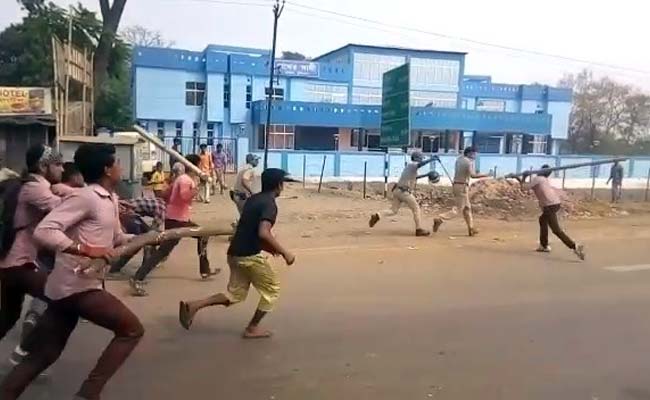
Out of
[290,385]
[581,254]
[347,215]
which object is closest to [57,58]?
[347,215]

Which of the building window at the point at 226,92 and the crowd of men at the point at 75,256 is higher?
the building window at the point at 226,92

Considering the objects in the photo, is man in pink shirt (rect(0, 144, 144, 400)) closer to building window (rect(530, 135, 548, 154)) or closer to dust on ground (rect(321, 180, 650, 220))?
dust on ground (rect(321, 180, 650, 220))

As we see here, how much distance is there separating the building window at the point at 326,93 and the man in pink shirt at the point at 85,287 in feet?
134

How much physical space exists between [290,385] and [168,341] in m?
1.43

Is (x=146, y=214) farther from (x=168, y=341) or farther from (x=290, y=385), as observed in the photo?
(x=290, y=385)

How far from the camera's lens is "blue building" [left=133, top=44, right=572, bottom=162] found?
132 ft

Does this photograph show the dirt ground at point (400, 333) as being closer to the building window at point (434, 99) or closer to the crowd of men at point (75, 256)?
the crowd of men at point (75, 256)

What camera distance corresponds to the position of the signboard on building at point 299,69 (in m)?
42.9

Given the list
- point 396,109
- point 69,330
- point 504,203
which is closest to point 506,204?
point 504,203

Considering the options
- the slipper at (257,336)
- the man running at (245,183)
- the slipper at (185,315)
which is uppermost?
the man running at (245,183)

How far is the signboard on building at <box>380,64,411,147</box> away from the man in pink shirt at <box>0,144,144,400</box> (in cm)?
1555

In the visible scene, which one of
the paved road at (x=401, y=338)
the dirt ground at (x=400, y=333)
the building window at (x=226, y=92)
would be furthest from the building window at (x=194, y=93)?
the paved road at (x=401, y=338)

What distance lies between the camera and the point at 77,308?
12.2 ft

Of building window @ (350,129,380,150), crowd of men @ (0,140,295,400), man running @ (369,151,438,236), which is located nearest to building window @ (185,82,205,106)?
building window @ (350,129,380,150)
